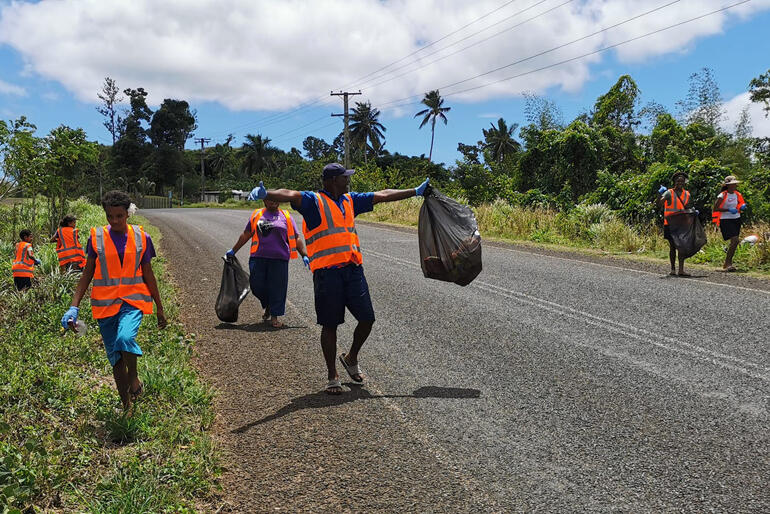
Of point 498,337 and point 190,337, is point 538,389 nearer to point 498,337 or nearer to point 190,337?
point 498,337

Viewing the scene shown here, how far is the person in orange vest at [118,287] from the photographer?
447 cm

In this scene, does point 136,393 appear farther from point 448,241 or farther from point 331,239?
point 448,241

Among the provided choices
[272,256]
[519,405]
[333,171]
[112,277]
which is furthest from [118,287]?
[272,256]

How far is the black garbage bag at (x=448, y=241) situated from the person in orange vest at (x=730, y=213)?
789 cm

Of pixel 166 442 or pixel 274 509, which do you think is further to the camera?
pixel 166 442

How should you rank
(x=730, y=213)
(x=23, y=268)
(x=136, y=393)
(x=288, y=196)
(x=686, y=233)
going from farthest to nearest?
(x=730, y=213) < (x=686, y=233) < (x=23, y=268) < (x=288, y=196) < (x=136, y=393)

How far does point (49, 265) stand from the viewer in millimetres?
10922

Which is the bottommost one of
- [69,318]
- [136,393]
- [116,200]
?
[136,393]

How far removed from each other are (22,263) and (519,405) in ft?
25.4

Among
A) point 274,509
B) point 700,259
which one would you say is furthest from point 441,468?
point 700,259

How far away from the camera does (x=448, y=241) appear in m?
5.93

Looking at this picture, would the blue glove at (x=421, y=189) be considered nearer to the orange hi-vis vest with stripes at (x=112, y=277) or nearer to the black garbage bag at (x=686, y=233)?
the orange hi-vis vest with stripes at (x=112, y=277)

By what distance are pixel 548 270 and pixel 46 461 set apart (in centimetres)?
987

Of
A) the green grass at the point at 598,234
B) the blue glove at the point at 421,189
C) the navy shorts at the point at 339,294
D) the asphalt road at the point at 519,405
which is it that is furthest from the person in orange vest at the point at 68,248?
the green grass at the point at 598,234
